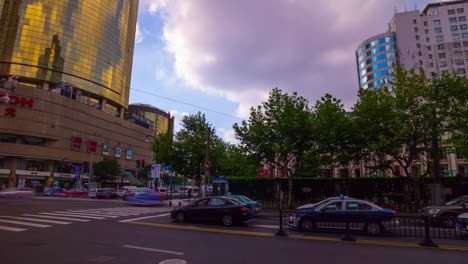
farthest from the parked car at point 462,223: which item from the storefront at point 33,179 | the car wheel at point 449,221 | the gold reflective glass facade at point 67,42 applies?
the gold reflective glass facade at point 67,42

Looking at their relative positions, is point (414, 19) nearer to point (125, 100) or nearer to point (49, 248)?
point (125, 100)

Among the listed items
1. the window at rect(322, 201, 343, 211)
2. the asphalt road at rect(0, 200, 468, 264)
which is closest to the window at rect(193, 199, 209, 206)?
the asphalt road at rect(0, 200, 468, 264)

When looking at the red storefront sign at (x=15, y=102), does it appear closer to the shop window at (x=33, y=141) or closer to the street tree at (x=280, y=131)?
the shop window at (x=33, y=141)

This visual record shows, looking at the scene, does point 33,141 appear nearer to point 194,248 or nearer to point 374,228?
point 194,248

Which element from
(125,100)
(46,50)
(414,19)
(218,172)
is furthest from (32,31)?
(414,19)

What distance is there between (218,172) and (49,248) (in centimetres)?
3915

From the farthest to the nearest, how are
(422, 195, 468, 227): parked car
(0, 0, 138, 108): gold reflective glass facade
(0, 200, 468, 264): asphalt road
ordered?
(0, 0, 138, 108): gold reflective glass facade < (422, 195, 468, 227): parked car < (0, 200, 468, 264): asphalt road

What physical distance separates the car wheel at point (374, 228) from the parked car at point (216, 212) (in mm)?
5456

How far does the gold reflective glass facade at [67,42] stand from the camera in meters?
75.3

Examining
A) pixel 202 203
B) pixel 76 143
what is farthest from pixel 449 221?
pixel 76 143

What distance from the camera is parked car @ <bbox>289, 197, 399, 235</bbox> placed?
471 inches

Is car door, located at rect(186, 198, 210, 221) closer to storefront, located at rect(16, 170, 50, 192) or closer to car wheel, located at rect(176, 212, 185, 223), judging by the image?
car wheel, located at rect(176, 212, 185, 223)

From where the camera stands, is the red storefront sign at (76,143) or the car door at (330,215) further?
the red storefront sign at (76,143)

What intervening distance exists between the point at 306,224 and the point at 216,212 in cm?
439
